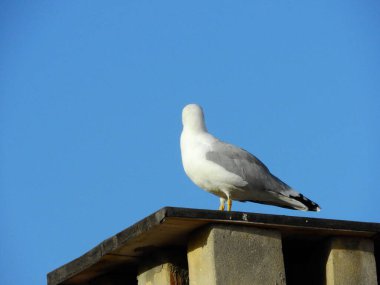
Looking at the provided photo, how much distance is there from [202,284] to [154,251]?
3.60ft

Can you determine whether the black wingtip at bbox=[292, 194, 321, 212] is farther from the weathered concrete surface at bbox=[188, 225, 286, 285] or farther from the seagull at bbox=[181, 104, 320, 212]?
the weathered concrete surface at bbox=[188, 225, 286, 285]

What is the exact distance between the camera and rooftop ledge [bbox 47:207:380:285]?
986 centimetres

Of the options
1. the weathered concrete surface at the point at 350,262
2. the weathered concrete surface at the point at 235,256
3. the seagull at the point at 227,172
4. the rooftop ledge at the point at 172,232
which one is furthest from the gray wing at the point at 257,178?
the weathered concrete surface at the point at 235,256

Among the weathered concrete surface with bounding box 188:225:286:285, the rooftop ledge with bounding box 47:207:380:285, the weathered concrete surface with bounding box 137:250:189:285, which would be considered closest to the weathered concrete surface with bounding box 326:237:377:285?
the rooftop ledge with bounding box 47:207:380:285

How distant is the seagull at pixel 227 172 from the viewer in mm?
13023

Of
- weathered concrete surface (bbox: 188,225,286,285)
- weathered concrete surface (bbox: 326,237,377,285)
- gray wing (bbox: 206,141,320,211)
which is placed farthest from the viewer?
gray wing (bbox: 206,141,320,211)

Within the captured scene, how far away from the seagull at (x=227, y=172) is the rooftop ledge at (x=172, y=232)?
215 cm

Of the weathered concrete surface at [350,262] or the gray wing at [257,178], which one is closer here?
the weathered concrete surface at [350,262]

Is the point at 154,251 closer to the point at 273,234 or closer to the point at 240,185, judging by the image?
the point at 273,234

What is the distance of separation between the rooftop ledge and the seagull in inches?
84.7

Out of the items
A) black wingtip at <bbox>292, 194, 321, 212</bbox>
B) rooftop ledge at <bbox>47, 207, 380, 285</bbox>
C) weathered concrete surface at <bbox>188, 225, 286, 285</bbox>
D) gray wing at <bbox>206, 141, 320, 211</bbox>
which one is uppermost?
gray wing at <bbox>206, 141, 320, 211</bbox>

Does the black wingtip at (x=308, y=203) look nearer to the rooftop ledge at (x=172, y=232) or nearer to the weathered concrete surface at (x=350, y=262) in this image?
the rooftop ledge at (x=172, y=232)

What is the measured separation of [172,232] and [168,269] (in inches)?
24.4

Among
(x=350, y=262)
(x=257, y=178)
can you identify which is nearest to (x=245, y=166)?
(x=257, y=178)
